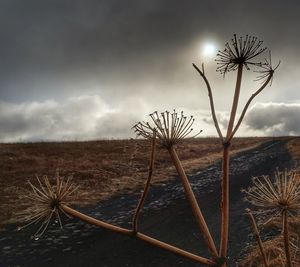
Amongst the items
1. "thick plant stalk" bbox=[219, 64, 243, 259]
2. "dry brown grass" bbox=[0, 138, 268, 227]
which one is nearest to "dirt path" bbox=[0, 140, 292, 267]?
"dry brown grass" bbox=[0, 138, 268, 227]

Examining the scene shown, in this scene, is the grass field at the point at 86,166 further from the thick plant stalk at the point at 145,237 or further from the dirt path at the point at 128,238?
the thick plant stalk at the point at 145,237

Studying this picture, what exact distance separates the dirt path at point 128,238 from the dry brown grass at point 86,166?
2248 mm

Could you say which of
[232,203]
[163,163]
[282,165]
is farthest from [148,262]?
[163,163]

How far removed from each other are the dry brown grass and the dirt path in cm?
225

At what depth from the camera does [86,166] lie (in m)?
29.9

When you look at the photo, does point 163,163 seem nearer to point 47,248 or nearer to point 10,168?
point 10,168

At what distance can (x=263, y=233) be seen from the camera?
14.4m

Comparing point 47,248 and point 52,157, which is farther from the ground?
point 52,157

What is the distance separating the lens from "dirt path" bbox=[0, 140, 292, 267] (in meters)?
13.0

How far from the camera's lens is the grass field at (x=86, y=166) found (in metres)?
23.4

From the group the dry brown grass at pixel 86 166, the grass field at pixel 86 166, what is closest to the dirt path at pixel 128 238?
the dry brown grass at pixel 86 166

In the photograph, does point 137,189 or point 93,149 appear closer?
point 137,189

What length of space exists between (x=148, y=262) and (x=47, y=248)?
3.55 meters

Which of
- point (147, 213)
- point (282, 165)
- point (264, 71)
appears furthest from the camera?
point (282, 165)
